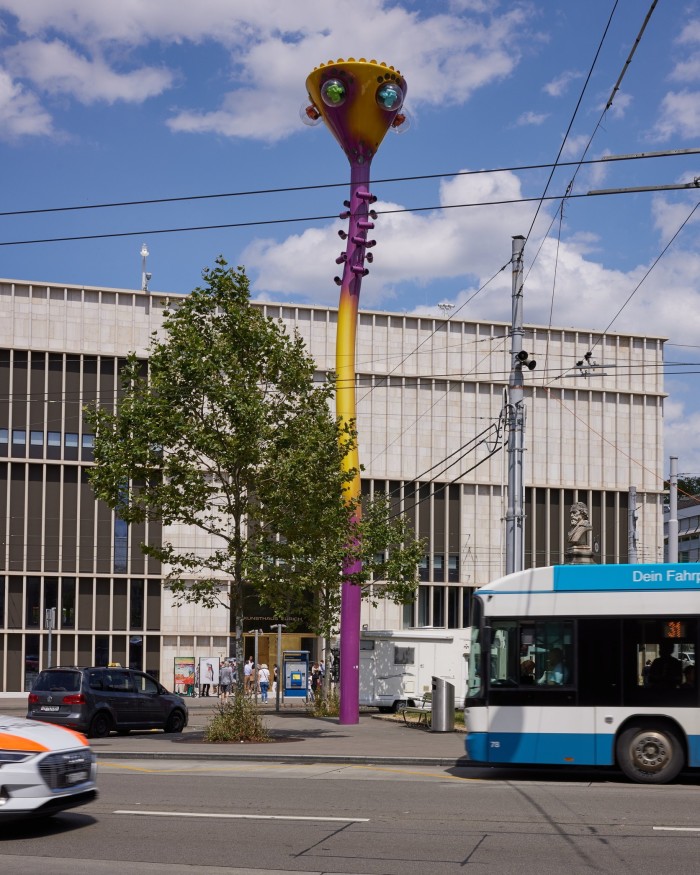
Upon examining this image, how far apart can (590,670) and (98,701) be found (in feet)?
42.5

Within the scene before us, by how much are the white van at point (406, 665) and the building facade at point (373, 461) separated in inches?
601

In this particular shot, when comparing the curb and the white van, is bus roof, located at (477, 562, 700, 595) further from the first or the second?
the white van

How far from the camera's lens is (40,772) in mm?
10547

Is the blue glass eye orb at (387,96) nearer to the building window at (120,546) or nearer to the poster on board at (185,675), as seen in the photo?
the poster on board at (185,675)

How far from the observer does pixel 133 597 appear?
59.4 meters

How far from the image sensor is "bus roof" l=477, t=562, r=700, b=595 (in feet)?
53.0

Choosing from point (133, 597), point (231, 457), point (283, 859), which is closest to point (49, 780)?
point (283, 859)

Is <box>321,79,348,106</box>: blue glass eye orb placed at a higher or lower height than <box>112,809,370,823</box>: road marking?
higher

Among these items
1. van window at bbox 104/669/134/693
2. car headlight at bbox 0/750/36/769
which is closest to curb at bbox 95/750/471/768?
van window at bbox 104/669/134/693

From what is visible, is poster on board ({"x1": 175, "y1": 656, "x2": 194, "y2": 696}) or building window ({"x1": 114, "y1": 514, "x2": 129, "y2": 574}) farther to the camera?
building window ({"x1": 114, "y1": 514, "x2": 129, "y2": 574})

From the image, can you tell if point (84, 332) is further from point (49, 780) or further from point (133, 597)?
point (49, 780)

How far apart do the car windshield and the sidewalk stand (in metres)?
1.29

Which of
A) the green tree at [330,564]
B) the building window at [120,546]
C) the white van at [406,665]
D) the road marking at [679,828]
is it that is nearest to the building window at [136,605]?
the building window at [120,546]

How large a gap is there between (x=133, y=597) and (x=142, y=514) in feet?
120
